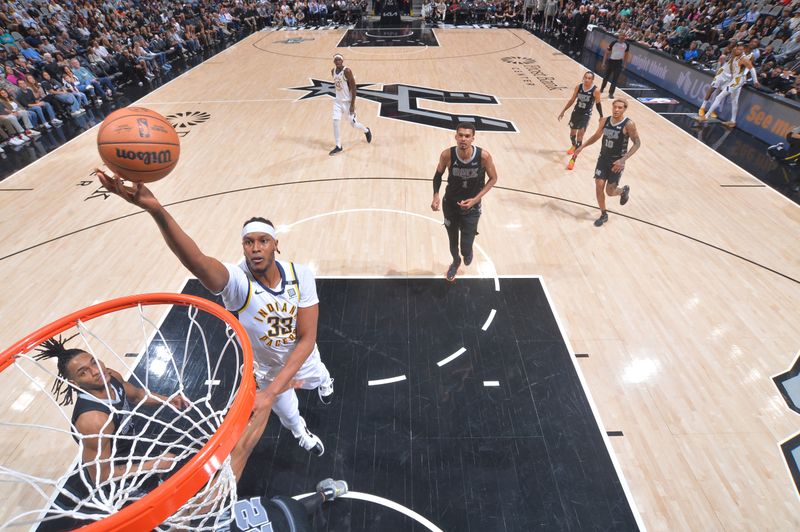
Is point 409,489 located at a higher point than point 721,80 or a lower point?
lower

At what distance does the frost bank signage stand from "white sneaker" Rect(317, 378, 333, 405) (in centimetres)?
1003

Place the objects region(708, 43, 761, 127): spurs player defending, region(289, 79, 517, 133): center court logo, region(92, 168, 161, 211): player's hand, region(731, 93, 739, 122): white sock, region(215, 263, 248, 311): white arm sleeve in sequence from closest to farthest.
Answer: region(92, 168, 161, 211): player's hand, region(215, 263, 248, 311): white arm sleeve, region(708, 43, 761, 127): spurs player defending, region(731, 93, 739, 122): white sock, region(289, 79, 517, 133): center court logo

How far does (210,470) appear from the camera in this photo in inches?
69.3

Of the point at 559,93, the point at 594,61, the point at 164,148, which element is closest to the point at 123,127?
the point at 164,148

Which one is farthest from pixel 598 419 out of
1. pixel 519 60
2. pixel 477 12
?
pixel 477 12

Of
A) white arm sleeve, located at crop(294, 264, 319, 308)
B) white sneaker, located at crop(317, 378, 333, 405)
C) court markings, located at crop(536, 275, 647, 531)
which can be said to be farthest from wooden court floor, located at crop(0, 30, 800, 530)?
white arm sleeve, located at crop(294, 264, 319, 308)

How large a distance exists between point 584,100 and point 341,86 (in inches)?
171

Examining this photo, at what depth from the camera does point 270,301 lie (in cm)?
276

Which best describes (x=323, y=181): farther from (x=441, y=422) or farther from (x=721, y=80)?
(x=721, y=80)

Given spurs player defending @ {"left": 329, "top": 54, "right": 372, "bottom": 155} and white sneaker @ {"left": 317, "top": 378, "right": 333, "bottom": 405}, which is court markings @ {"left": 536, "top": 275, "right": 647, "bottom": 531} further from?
spurs player defending @ {"left": 329, "top": 54, "right": 372, "bottom": 155}

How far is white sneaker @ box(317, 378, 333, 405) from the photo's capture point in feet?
12.5

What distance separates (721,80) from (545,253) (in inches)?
302

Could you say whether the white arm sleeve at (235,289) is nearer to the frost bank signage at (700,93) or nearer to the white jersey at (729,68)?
the frost bank signage at (700,93)

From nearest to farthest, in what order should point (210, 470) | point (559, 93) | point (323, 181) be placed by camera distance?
point (210, 470) → point (323, 181) → point (559, 93)
